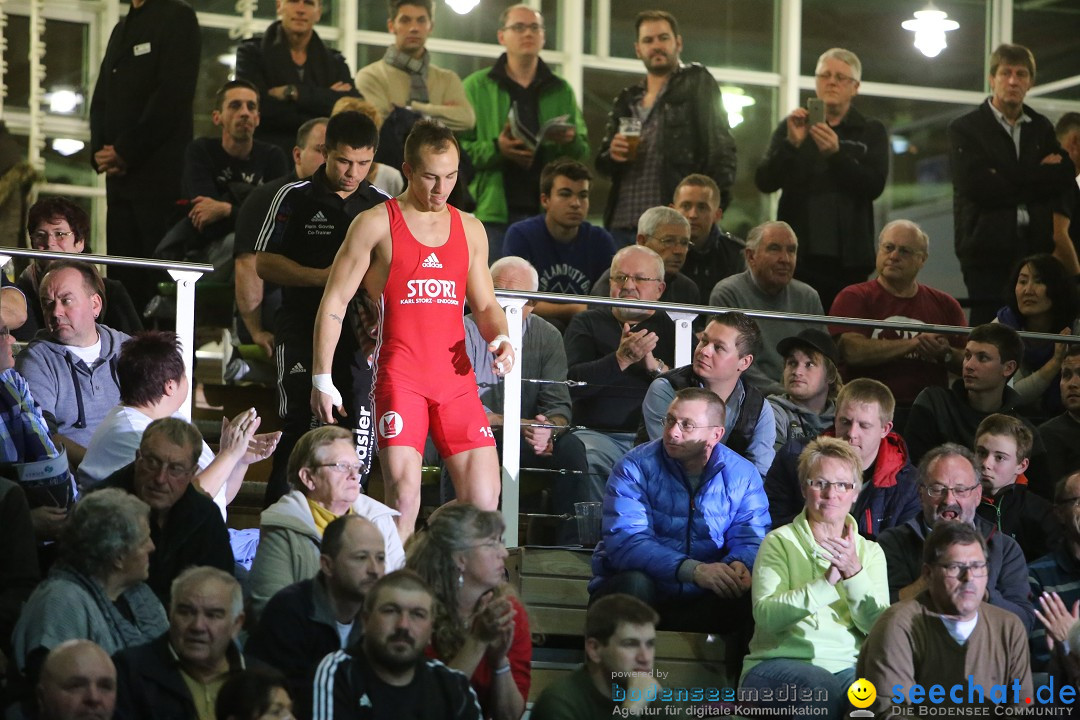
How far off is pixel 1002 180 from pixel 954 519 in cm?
403

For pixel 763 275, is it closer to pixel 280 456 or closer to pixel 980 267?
pixel 980 267

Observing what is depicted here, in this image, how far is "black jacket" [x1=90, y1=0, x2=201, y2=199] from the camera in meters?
8.84

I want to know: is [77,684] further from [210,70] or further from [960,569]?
[210,70]

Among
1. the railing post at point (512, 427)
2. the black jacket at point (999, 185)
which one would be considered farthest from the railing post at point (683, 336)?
the black jacket at point (999, 185)

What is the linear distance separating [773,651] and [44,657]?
2461 mm

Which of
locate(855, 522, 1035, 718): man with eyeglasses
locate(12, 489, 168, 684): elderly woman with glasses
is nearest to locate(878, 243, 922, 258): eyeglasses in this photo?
locate(855, 522, 1035, 718): man with eyeglasses

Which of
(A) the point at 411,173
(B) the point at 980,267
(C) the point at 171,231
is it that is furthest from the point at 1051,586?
(C) the point at 171,231

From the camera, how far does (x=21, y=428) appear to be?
5902 millimetres

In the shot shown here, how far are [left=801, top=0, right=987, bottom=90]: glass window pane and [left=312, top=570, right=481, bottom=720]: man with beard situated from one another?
432 inches

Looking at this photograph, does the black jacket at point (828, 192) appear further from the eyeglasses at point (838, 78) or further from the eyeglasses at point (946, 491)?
the eyeglasses at point (946, 491)

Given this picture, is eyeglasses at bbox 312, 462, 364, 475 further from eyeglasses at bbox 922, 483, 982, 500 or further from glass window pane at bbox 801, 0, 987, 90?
glass window pane at bbox 801, 0, 987, 90

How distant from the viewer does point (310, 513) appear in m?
5.43

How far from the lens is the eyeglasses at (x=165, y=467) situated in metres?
5.38

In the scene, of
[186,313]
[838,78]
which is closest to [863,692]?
[186,313]
